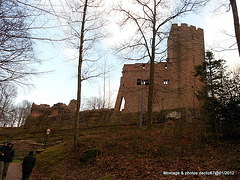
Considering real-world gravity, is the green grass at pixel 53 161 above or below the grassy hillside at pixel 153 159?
below

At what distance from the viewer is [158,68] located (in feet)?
91.2

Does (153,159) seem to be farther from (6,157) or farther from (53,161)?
(53,161)

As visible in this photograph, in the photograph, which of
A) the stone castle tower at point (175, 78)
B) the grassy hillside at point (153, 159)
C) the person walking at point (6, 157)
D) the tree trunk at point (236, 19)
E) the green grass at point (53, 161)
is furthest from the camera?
the stone castle tower at point (175, 78)

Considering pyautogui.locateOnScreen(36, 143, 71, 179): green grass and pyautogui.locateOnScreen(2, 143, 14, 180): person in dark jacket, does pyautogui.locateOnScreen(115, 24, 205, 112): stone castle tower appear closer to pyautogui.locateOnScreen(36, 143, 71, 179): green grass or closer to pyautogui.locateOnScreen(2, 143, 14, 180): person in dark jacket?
pyautogui.locateOnScreen(36, 143, 71, 179): green grass

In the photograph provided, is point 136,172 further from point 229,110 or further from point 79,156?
point 229,110

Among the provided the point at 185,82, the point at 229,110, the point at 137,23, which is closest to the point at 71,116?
the point at 185,82

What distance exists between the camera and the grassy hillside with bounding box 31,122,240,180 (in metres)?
5.25

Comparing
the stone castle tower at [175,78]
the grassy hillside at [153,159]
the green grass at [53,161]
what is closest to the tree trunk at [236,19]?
the grassy hillside at [153,159]

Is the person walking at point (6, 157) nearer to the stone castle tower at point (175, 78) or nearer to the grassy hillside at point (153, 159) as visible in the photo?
the grassy hillside at point (153, 159)

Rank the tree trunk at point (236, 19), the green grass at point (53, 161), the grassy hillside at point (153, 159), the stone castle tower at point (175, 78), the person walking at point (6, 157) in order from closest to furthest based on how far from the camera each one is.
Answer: the grassy hillside at point (153, 159), the person walking at point (6, 157), the tree trunk at point (236, 19), the green grass at point (53, 161), the stone castle tower at point (175, 78)

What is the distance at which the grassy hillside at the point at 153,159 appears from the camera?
5254mm

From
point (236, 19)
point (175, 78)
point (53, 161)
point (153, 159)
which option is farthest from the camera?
point (175, 78)

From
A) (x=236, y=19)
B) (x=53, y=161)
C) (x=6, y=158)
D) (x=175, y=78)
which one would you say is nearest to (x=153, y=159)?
(x=6, y=158)

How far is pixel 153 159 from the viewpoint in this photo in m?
6.37
